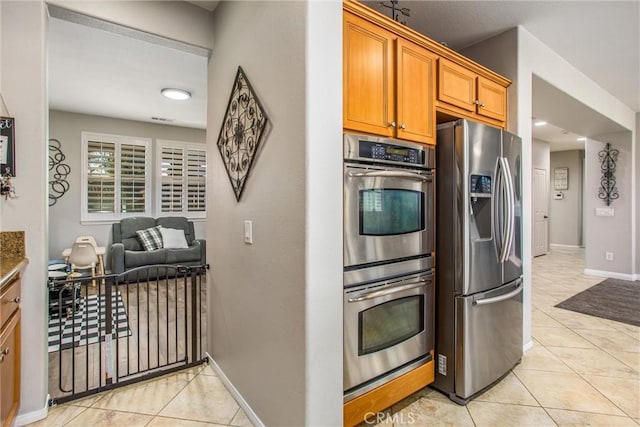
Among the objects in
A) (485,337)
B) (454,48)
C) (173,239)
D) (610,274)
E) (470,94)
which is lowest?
(610,274)

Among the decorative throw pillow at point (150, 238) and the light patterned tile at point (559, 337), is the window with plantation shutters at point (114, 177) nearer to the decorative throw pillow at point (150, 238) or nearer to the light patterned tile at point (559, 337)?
the decorative throw pillow at point (150, 238)

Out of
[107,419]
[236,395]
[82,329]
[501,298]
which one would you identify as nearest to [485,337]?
[501,298]

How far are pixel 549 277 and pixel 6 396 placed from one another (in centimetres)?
669

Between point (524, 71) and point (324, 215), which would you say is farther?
point (524, 71)

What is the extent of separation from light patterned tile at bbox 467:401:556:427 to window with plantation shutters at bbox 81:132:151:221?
588 cm

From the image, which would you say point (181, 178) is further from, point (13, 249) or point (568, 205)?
point (568, 205)

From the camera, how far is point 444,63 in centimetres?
209

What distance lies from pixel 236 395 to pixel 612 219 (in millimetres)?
6584

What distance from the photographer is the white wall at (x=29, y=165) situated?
179 centimetres

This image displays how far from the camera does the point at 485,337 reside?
2055 mm

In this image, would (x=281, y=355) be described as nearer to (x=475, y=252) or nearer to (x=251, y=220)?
(x=251, y=220)

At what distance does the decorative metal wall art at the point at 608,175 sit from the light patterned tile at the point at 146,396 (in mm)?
6829

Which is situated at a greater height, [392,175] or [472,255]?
[392,175]

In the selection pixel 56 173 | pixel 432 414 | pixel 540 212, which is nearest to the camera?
pixel 432 414
